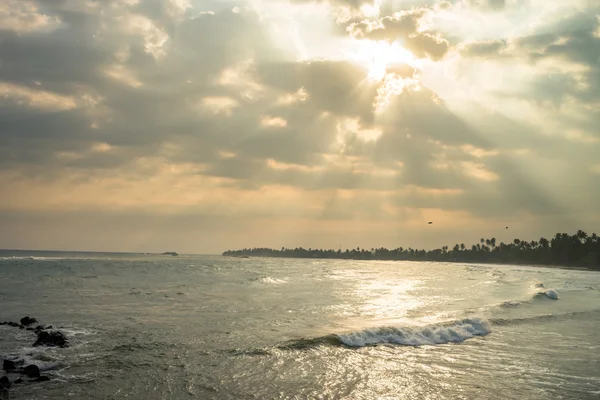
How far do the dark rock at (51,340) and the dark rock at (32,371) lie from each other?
14.1ft

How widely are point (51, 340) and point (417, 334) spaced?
19.2 m

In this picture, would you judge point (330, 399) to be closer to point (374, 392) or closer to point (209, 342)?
point (374, 392)

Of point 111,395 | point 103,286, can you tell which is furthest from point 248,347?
point 103,286

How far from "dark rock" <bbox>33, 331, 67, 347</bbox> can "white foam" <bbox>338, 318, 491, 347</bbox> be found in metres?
13.6

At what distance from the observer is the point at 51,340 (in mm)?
19250

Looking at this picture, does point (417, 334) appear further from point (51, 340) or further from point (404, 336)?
point (51, 340)

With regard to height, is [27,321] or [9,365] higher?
[9,365]

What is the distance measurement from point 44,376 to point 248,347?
8.37 meters

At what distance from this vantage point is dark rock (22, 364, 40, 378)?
47.3ft

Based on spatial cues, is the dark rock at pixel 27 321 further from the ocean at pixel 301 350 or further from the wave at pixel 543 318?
the wave at pixel 543 318

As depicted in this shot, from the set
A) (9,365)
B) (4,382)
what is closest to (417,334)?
(4,382)

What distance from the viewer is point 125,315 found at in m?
27.9

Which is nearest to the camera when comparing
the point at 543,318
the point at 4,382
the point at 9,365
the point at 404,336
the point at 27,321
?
the point at 4,382

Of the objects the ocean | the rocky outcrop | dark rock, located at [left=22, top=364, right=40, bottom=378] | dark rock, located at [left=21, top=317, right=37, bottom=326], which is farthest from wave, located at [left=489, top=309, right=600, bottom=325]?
dark rock, located at [left=21, top=317, right=37, bottom=326]
